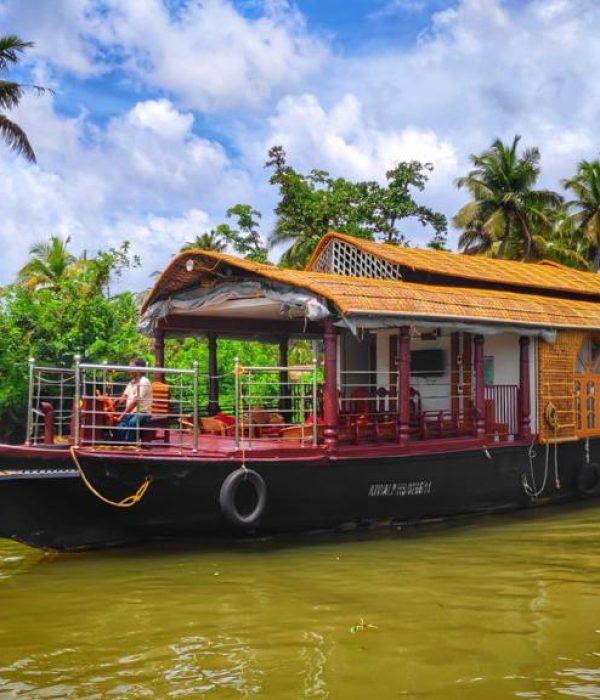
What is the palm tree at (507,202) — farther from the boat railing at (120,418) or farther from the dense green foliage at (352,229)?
the boat railing at (120,418)

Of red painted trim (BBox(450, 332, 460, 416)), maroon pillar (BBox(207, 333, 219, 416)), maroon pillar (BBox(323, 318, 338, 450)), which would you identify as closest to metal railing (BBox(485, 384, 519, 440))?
red painted trim (BBox(450, 332, 460, 416))

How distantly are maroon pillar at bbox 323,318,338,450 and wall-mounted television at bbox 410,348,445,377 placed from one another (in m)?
3.52

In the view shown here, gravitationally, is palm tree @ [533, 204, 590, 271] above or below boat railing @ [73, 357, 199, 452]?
above

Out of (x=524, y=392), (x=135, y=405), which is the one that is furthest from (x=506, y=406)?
(x=135, y=405)

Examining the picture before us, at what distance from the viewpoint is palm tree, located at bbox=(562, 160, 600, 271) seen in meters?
31.2

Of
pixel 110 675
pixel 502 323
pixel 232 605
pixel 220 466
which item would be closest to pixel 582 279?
pixel 502 323

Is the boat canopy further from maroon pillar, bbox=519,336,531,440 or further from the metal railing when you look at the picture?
the metal railing

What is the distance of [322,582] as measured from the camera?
295 inches

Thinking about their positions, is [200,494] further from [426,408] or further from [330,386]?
[426,408]

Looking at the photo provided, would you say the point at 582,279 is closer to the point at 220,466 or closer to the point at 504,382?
the point at 504,382

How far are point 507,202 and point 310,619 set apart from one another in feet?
87.2

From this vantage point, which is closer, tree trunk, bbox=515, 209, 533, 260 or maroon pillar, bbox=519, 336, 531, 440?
maroon pillar, bbox=519, 336, 531, 440

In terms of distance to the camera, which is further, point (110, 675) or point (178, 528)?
point (178, 528)

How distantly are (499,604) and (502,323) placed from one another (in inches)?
181
